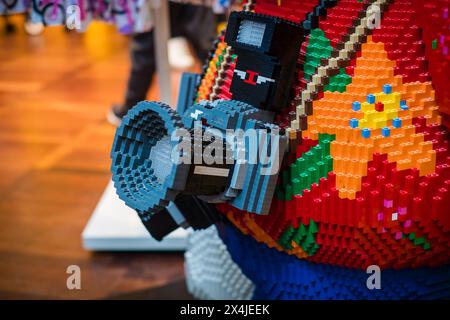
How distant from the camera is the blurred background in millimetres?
1259

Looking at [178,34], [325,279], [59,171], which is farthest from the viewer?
[178,34]

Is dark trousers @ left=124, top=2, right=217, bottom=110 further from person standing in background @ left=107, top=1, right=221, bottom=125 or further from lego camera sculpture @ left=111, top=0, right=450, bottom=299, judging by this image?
lego camera sculpture @ left=111, top=0, right=450, bottom=299

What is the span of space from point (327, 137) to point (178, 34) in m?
A: 1.39

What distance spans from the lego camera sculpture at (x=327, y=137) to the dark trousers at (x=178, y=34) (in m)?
1.16

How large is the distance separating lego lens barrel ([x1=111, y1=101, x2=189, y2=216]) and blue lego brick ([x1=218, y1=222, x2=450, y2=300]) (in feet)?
0.61

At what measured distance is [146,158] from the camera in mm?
816

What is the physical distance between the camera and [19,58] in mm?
2951

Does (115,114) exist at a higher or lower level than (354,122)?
lower

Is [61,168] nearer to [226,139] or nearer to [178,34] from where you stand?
[178,34]
